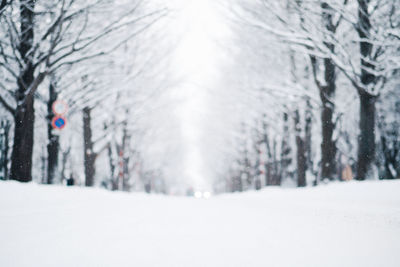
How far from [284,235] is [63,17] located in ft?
25.3

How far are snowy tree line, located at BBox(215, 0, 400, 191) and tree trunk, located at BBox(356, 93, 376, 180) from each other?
27 mm

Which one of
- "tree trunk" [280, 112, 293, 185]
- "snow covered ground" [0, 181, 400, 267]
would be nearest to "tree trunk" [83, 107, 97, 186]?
"tree trunk" [280, 112, 293, 185]

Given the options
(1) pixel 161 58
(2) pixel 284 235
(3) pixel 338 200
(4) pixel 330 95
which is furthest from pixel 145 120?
(2) pixel 284 235

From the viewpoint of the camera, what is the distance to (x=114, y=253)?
3686 millimetres

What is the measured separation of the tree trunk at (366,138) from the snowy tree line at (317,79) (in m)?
0.03

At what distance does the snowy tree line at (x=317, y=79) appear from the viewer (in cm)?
1181

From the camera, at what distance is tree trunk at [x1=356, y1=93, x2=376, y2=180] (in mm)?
12438

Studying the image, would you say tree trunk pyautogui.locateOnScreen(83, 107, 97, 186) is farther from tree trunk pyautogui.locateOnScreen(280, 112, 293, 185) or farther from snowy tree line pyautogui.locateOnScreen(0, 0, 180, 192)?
tree trunk pyautogui.locateOnScreen(280, 112, 293, 185)

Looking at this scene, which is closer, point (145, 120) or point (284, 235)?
point (284, 235)

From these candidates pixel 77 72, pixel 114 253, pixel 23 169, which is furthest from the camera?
pixel 77 72

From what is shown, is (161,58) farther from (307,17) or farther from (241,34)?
(307,17)

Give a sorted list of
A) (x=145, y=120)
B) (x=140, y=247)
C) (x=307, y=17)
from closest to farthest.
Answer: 1. (x=140, y=247)
2. (x=307, y=17)
3. (x=145, y=120)

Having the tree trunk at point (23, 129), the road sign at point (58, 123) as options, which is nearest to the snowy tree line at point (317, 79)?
the road sign at point (58, 123)

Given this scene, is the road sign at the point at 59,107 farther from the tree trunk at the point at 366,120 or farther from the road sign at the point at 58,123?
the tree trunk at the point at 366,120
